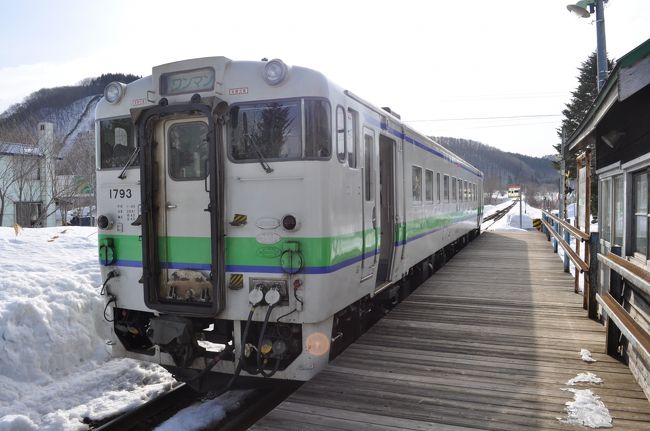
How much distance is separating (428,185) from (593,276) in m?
3.88

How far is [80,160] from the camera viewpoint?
29.6 m

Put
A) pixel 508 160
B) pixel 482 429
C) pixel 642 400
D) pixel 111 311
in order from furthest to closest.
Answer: pixel 508 160 → pixel 111 311 → pixel 642 400 → pixel 482 429

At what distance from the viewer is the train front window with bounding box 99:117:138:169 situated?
5477 millimetres

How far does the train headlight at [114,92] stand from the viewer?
5.44 m

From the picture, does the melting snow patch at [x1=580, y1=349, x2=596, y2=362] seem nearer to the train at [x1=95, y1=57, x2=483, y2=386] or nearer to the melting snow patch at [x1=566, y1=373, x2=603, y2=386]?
the melting snow patch at [x1=566, y1=373, x2=603, y2=386]

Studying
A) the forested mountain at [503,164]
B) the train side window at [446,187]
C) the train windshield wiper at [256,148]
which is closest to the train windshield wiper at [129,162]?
the train windshield wiper at [256,148]

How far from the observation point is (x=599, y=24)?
11.7 m

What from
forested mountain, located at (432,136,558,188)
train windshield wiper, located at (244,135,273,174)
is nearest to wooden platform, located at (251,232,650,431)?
train windshield wiper, located at (244,135,273,174)

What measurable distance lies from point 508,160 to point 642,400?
5314 inches

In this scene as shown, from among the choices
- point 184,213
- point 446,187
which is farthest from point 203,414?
point 446,187

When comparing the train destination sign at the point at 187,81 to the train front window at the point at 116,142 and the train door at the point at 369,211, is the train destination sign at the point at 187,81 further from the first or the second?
the train door at the point at 369,211

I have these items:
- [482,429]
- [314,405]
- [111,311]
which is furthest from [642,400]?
[111,311]

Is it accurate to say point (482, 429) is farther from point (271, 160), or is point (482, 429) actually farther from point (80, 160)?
point (80, 160)

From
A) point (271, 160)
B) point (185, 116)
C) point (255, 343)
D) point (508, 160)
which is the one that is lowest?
point (255, 343)
